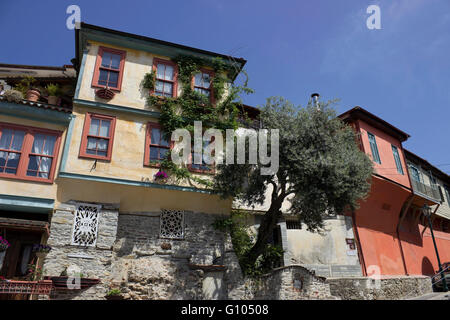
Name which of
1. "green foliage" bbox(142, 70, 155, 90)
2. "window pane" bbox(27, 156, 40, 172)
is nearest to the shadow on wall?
"green foliage" bbox(142, 70, 155, 90)

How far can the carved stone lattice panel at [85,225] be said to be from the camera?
11.0 m

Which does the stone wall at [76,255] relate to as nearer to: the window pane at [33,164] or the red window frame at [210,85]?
the window pane at [33,164]

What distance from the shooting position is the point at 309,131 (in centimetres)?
1264

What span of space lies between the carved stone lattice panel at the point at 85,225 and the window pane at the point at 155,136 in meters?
3.17

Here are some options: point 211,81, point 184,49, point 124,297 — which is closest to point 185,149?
point 211,81

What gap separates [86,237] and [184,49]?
28.2ft

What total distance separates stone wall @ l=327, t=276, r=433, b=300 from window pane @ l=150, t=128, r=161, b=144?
9296 millimetres

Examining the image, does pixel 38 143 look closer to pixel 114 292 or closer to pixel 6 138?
pixel 6 138

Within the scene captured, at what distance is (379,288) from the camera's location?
1543cm

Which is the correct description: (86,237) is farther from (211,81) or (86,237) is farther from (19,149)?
(211,81)

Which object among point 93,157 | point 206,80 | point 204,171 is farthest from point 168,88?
point 93,157
